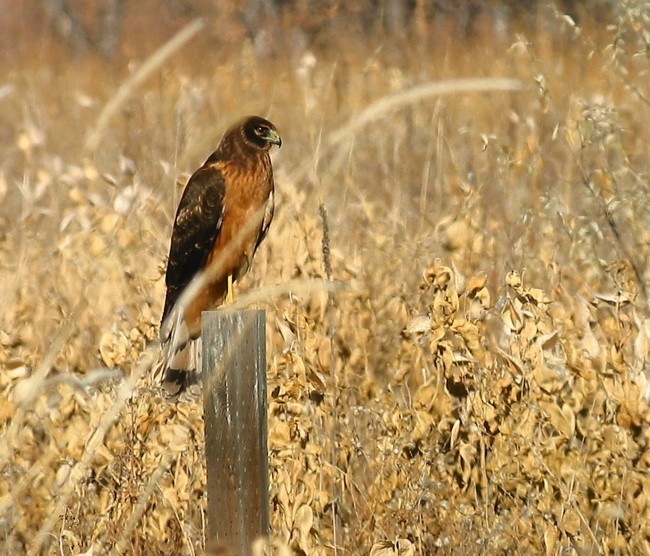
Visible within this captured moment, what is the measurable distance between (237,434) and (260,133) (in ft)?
7.70

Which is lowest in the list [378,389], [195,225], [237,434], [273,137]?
[237,434]

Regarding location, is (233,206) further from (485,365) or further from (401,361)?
(485,365)

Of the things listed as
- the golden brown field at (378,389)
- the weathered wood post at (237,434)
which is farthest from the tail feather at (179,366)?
the weathered wood post at (237,434)

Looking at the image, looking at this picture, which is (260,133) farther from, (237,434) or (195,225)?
(237,434)

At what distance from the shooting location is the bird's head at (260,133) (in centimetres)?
451

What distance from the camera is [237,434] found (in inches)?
92.9

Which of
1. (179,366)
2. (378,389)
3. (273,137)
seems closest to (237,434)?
(378,389)

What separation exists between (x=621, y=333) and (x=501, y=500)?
0.54 metres

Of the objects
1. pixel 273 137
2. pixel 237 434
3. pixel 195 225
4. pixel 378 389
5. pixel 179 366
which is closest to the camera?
pixel 237 434

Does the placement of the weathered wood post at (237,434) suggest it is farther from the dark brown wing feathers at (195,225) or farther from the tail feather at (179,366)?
the dark brown wing feathers at (195,225)

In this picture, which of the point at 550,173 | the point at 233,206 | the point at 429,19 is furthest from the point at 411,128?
the point at 429,19

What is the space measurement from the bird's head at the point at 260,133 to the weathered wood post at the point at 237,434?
84.7 inches

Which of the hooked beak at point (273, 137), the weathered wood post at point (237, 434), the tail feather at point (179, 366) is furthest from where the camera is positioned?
the hooked beak at point (273, 137)

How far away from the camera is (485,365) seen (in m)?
3.10
